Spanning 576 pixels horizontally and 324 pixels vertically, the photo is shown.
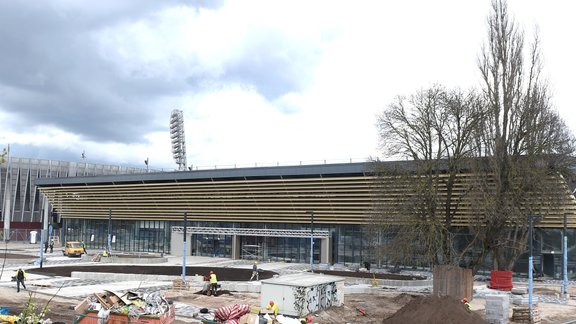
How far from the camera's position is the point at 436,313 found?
79.0 feet

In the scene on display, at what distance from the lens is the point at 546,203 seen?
38531mm

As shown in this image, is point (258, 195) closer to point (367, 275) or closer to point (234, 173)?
point (234, 173)

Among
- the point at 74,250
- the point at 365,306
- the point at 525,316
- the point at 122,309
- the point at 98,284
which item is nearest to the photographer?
the point at 122,309

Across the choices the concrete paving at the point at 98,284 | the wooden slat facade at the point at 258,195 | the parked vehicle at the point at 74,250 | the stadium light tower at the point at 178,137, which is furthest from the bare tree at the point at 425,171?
the stadium light tower at the point at 178,137

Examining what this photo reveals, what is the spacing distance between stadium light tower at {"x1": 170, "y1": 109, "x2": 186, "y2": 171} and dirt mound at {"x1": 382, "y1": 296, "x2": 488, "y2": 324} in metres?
70.0

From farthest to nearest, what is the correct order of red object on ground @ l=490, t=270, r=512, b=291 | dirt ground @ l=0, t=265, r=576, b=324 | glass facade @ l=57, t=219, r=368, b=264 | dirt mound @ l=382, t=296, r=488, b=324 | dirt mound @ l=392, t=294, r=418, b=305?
glass facade @ l=57, t=219, r=368, b=264 → red object on ground @ l=490, t=270, r=512, b=291 → dirt mound @ l=392, t=294, r=418, b=305 → dirt ground @ l=0, t=265, r=576, b=324 → dirt mound @ l=382, t=296, r=488, b=324

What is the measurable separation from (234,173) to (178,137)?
3462 centimetres

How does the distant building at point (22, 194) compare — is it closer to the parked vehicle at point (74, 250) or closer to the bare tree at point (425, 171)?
the parked vehicle at point (74, 250)

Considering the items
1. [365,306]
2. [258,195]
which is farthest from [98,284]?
[258,195]

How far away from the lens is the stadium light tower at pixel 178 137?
9156 cm

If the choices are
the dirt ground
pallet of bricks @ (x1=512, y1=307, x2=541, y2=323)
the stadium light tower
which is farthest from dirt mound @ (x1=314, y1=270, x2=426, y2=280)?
the stadium light tower

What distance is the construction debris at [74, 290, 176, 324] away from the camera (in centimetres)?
2024

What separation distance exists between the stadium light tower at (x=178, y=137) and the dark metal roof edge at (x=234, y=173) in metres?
19.6

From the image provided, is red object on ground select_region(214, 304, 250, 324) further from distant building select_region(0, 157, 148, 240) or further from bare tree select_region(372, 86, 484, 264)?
distant building select_region(0, 157, 148, 240)
